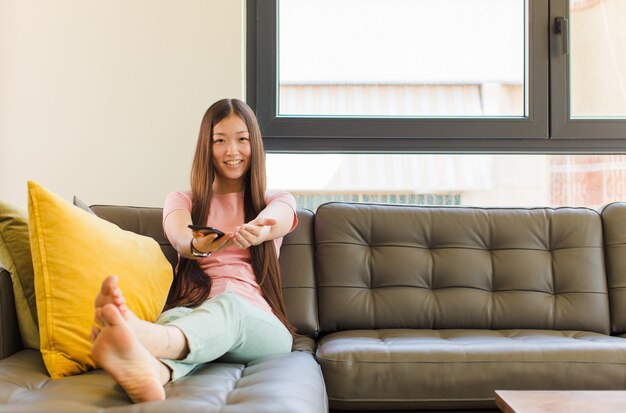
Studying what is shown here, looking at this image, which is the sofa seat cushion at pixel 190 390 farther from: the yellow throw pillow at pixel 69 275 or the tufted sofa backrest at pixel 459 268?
the tufted sofa backrest at pixel 459 268

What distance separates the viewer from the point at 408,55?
3.04m

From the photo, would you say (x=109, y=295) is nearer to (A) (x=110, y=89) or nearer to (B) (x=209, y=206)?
(B) (x=209, y=206)

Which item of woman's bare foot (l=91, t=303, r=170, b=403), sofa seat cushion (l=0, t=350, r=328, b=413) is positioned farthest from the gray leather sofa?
woman's bare foot (l=91, t=303, r=170, b=403)

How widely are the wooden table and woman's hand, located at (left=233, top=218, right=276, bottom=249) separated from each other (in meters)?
0.78

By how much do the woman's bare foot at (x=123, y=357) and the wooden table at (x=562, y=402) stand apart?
734 mm

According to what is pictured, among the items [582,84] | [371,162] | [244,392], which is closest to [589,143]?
[582,84]

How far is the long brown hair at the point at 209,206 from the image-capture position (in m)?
2.14

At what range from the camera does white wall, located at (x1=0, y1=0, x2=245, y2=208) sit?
9.15 feet

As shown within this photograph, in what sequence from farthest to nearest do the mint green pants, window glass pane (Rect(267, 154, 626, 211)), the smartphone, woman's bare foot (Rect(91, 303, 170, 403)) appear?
1. window glass pane (Rect(267, 154, 626, 211))
2. the smartphone
3. the mint green pants
4. woman's bare foot (Rect(91, 303, 170, 403))

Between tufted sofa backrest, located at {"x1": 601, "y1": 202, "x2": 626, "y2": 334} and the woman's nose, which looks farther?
tufted sofa backrest, located at {"x1": 601, "y1": 202, "x2": 626, "y2": 334}

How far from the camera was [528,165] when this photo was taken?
3223 mm

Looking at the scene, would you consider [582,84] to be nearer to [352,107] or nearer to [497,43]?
[497,43]

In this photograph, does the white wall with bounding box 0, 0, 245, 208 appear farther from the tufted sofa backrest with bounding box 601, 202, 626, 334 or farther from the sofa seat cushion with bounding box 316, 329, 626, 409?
the tufted sofa backrest with bounding box 601, 202, 626, 334

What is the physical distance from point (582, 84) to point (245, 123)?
1.59 meters
